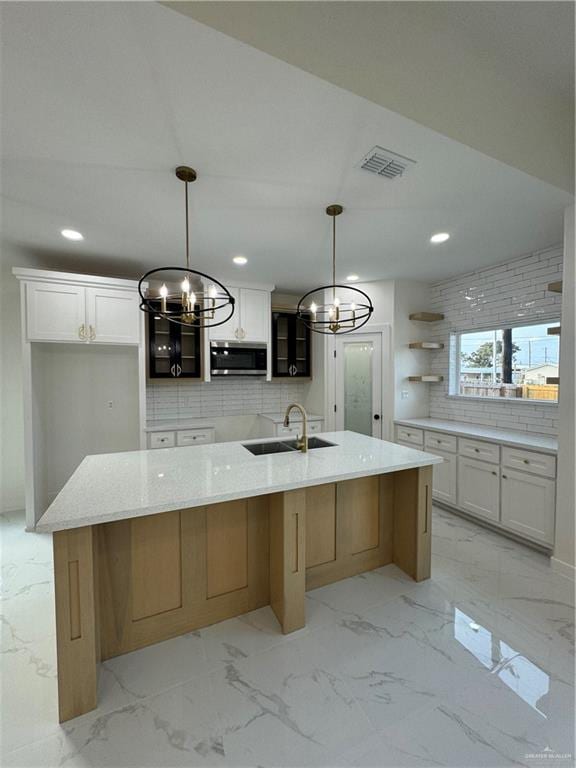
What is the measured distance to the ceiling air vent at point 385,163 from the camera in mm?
1759

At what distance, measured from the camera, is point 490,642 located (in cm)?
181

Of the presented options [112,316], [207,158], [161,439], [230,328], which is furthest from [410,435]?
[112,316]

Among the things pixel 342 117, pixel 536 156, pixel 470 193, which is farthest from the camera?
pixel 470 193

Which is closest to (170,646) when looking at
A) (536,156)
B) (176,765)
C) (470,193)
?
(176,765)

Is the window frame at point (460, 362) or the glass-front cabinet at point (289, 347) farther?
the glass-front cabinet at point (289, 347)

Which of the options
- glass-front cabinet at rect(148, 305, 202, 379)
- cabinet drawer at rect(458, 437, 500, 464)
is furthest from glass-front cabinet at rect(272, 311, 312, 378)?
cabinet drawer at rect(458, 437, 500, 464)

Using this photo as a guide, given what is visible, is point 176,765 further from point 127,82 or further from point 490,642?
point 127,82

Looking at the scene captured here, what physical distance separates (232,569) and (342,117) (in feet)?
8.25

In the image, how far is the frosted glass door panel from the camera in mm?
4297

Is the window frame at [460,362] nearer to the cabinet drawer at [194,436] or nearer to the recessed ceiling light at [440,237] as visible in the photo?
the recessed ceiling light at [440,237]

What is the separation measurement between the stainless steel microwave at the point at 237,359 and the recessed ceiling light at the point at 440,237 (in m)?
2.28

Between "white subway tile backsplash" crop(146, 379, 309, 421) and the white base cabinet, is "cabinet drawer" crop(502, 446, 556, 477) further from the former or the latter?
"white subway tile backsplash" crop(146, 379, 309, 421)

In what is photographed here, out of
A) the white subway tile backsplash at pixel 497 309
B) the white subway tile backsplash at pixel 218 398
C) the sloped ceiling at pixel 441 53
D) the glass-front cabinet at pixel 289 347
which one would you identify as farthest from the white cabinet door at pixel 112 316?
the white subway tile backsplash at pixel 497 309

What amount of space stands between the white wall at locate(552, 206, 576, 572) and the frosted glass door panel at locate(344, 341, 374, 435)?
207 centimetres
